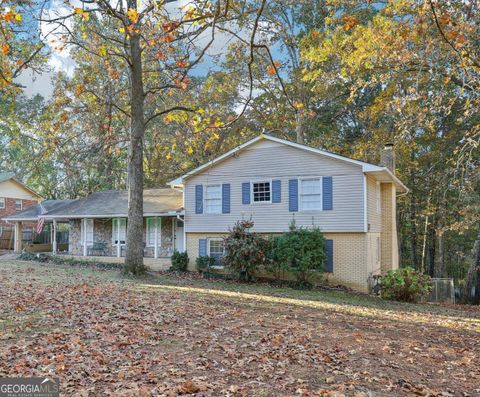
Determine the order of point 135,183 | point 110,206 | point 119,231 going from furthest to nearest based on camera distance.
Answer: point 110,206 → point 119,231 → point 135,183

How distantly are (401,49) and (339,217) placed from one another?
693cm

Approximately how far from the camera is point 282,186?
56.5 ft

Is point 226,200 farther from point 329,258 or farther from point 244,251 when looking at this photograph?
point 329,258

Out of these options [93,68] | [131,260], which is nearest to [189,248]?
[131,260]

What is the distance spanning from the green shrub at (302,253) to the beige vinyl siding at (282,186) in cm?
98

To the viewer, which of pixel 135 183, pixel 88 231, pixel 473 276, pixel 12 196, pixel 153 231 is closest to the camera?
pixel 135 183

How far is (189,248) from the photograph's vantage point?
19.2 m

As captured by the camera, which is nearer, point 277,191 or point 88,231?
point 277,191

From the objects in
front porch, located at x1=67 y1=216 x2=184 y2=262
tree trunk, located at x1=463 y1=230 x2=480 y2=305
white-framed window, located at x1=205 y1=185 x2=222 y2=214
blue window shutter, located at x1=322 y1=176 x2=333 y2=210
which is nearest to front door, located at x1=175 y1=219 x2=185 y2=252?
front porch, located at x1=67 y1=216 x2=184 y2=262

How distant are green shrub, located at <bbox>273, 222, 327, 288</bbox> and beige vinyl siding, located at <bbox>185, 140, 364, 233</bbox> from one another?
982 mm

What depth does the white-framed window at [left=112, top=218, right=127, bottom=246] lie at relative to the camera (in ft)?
73.8

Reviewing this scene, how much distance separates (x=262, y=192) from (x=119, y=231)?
946 centimetres

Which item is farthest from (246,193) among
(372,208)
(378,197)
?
(378,197)

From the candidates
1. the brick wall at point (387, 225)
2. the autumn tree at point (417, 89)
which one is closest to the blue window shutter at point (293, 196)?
the autumn tree at point (417, 89)
